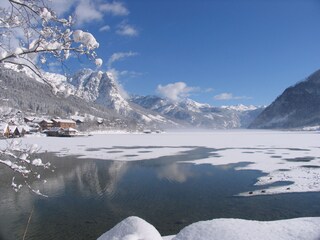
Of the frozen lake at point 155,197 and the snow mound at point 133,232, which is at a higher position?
the snow mound at point 133,232

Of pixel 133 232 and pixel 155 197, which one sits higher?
pixel 133 232

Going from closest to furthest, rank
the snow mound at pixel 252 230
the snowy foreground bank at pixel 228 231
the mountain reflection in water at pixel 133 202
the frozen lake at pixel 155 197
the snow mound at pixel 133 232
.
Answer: the snow mound at pixel 133 232 → the snowy foreground bank at pixel 228 231 → the snow mound at pixel 252 230 → the mountain reflection in water at pixel 133 202 → the frozen lake at pixel 155 197

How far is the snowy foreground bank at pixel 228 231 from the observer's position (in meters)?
8.07

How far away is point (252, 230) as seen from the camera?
29.7 feet

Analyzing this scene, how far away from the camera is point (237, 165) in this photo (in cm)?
4294

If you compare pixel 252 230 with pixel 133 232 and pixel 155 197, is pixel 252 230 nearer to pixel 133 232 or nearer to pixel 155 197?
pixel 133 232

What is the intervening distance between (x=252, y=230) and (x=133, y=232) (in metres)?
3.43

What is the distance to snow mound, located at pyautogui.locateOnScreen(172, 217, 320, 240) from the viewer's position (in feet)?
28.0

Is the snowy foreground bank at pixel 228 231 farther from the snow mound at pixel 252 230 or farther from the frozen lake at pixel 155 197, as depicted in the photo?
the frozen lake at pixel 155 197

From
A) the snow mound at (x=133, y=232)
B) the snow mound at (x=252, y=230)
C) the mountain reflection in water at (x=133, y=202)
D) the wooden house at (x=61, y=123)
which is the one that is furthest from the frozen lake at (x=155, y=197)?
the wooden house at (x=61, y=123)

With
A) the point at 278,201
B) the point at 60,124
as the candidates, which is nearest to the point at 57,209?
the point at 278,201

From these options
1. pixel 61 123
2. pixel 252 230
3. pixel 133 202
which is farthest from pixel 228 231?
pixel 61 123

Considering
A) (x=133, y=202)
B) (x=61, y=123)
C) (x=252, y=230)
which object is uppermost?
(x=61, y=123)

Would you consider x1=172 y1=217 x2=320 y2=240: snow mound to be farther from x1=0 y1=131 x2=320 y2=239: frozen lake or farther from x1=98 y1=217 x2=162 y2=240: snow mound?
x1=0 y1=131 x2=320 y2=239: frozen lake
